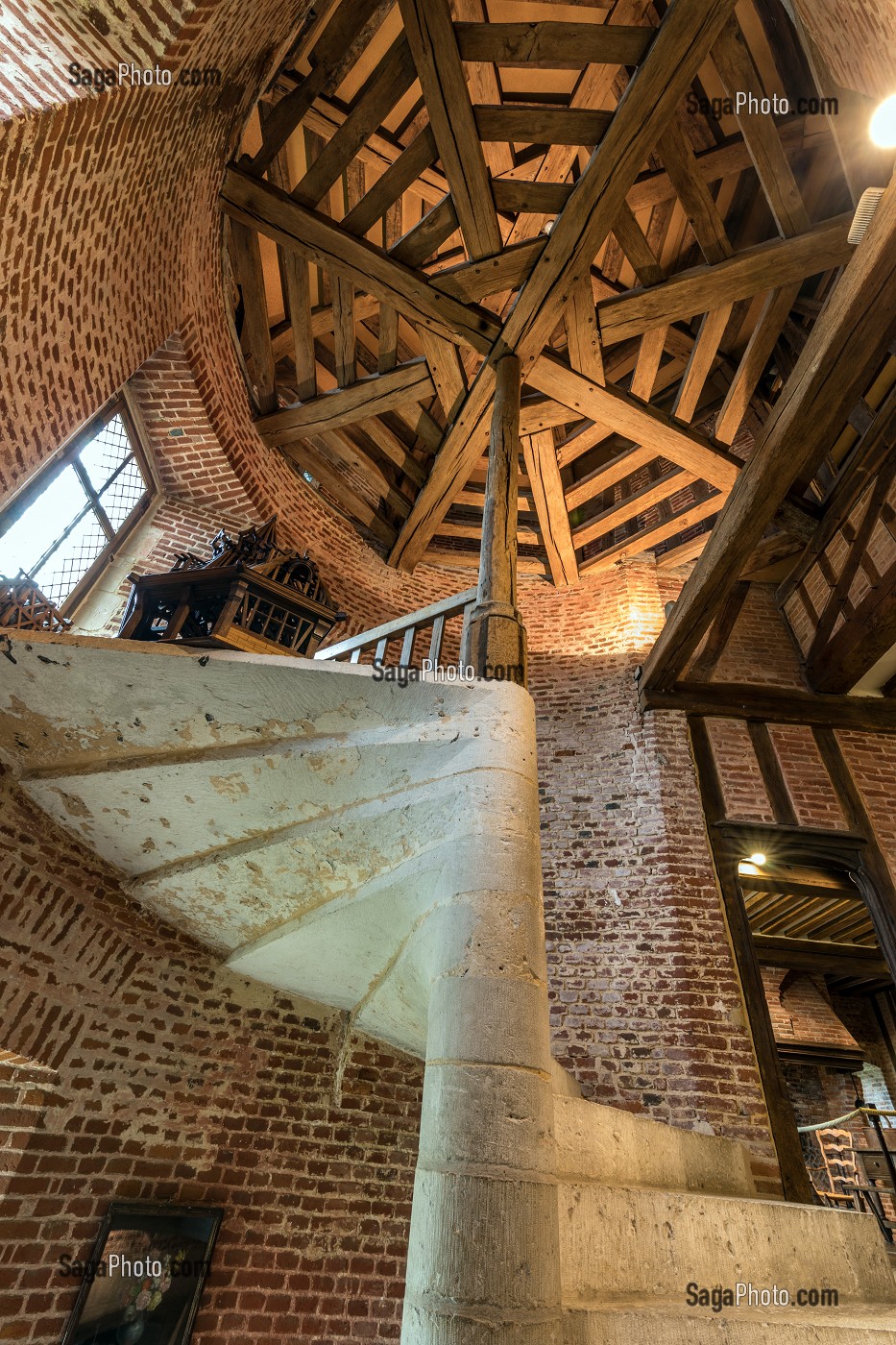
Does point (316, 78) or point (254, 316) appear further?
point (254, 316)

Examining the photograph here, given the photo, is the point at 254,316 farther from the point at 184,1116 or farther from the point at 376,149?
the point at 184,1116

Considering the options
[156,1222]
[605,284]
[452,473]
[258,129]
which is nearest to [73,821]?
[156,1222]

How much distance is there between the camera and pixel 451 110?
4.09 m

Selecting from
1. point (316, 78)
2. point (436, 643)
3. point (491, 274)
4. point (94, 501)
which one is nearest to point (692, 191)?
point (491, 274)

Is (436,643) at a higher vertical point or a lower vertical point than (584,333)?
lower

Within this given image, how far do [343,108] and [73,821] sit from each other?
18.6 ft

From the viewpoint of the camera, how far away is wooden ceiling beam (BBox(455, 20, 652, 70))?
149 inches

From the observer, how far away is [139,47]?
10.2 feet

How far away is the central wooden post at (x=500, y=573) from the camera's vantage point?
9.43 feet

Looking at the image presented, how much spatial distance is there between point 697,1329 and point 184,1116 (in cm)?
283

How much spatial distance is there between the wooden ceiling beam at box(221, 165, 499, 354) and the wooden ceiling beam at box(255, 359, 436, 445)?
2.29 feet

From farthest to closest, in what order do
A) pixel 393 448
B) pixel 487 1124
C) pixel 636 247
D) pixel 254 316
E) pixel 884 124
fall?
pixel 393 448 < pixel 254 316 < pixel 636 247 < pixel 884 124 < pixel 487 1124

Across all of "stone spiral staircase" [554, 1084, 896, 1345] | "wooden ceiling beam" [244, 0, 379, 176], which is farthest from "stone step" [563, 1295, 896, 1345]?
"wooden ceiling beam" [244, 0, 379, 176]

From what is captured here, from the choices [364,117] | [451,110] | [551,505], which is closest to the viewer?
[451,110]
